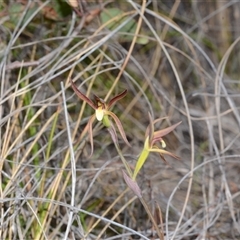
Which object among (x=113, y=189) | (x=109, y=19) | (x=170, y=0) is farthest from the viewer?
(x=170, y=0)

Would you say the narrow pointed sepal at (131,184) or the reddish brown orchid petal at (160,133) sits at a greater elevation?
the reddish brown orchid petal at (160,133)

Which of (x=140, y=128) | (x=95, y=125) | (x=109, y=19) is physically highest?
(x=109, y=19)

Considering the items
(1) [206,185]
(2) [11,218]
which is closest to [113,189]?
(1) [206,185]

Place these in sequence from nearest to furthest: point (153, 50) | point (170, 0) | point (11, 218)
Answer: point (11, 218) → point (153, 50) → point (170, 0)

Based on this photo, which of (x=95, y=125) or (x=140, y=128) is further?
(x=140, y=128)

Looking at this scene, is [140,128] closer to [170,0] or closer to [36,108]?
[36,108]

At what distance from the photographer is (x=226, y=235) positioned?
45.4 inches

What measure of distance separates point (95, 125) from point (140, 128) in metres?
0.22

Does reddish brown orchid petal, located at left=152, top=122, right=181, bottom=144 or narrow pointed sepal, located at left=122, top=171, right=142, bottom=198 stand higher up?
reddish brown orchid petal, located at left=152, top=122, right=181, bottom=144

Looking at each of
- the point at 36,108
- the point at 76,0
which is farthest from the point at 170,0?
the point at 36,108

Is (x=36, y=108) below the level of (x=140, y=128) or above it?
above

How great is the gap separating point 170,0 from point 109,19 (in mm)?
552

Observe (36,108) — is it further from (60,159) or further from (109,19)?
(109,19)

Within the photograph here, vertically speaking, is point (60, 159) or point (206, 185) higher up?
point (60, 159)
